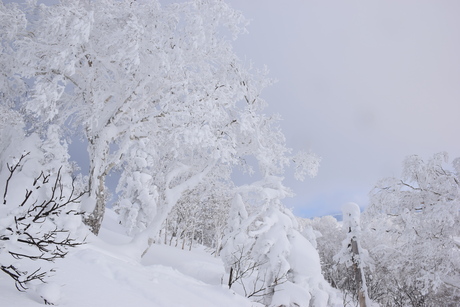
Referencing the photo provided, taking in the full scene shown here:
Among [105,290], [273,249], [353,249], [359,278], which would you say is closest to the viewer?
[105,290]

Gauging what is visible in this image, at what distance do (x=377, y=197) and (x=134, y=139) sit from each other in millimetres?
11037

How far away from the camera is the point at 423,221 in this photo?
11.2m

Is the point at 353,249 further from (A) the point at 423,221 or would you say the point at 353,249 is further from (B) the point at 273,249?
(B) the point at 273,249

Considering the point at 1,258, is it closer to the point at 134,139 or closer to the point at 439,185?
the point at 134,139

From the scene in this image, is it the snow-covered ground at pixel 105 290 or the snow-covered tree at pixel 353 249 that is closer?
the snow-covered ground at pixel 105 290

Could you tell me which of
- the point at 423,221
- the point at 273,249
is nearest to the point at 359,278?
the point at 423,221

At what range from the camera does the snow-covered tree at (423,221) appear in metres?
10.0

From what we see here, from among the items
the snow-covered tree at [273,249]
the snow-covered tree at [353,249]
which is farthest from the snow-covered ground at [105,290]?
the snow-covered tree at [353,249]

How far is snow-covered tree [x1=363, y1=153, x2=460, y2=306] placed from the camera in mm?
10000

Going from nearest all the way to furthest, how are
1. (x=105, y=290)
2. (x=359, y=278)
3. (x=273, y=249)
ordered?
(x=105, y=290)
(x=273, y=249)
(x=359, y=278)

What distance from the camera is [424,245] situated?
10.3 metres

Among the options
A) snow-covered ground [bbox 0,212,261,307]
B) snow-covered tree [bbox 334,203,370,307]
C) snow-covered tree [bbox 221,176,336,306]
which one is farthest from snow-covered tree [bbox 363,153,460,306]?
snow-covered ground [bbox 0,212,261,307]

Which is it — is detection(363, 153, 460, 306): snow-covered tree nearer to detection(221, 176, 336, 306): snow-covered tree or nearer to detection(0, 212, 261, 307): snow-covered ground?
detection(221, 176, 336, 306): snow-covered tree

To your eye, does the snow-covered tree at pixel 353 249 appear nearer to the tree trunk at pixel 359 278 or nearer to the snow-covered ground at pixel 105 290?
the tree trunk at pixel 359 278
